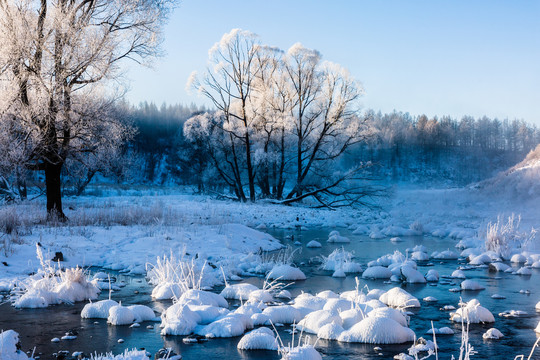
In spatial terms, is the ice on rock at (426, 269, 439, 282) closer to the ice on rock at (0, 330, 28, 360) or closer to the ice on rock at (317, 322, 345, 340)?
the ice on rock at (317, 322, 345, 340)

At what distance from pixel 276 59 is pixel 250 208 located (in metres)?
9.59

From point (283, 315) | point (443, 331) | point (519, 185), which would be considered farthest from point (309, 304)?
point (519, 185)

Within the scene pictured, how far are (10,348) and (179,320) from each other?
187cm

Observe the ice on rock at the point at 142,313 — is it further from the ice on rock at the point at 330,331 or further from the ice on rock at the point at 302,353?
the ice on rock at the point at 302,353

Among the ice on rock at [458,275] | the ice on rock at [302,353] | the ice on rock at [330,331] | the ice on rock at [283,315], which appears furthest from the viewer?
the ice on rock at [458,275]

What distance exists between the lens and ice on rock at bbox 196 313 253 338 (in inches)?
223

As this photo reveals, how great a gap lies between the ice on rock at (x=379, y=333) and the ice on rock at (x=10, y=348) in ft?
10.4

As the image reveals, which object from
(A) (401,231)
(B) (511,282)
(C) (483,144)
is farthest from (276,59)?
(C) (483,144)

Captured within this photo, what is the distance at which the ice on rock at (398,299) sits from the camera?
697cm

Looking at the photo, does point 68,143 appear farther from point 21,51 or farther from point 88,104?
point 21,51

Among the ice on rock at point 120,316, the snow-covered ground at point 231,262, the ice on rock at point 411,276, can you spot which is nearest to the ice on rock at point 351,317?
the snow-covered ground at point 231,262

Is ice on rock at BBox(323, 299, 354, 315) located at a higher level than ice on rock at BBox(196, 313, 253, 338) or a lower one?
higher

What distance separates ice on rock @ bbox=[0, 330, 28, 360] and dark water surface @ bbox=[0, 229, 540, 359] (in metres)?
0.36

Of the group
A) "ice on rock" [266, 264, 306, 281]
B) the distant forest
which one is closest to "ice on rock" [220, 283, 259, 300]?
"ice on rock" [266, 264, 306, 281]
